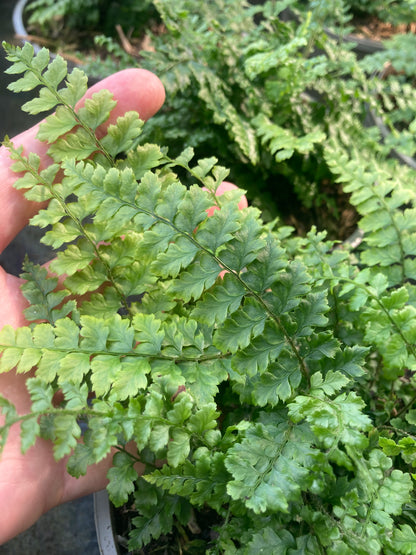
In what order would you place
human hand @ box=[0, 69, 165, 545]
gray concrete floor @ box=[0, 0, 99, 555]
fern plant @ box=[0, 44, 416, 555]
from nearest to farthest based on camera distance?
fern plant @ box=[0, 44, 416, 555]
human hand @ box=[0, 69, 165, 545]
gray concrete floor @ box=[0, 0, 99, 555]

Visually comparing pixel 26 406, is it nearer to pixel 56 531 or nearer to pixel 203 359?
pixel 203 359

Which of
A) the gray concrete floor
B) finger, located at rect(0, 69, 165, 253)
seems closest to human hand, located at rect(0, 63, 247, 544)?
finger, located at rect(0, 69, 165, 253)

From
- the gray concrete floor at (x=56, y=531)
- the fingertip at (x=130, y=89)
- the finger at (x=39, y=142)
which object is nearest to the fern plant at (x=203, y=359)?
the finger at (x=39, y=142)

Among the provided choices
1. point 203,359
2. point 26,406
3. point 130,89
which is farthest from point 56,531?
point 130,89

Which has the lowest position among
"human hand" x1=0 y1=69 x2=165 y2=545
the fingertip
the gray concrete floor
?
the gray concrete floor

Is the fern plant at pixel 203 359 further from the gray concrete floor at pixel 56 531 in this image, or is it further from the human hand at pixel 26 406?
the gray concrete floor at pixel 56 531

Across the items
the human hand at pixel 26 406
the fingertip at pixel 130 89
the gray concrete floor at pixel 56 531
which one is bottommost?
the gray concrete floor at pixel 56 531

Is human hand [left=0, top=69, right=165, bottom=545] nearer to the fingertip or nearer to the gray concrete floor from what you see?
the fingertip
